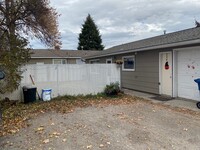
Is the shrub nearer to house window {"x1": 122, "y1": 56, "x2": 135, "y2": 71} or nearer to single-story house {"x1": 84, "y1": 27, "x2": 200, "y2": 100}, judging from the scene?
single-story house {"x1": 84, "y1": 27, "x2": 200, "y2": 100}

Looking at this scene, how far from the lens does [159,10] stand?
1523cm

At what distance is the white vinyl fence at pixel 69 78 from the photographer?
953 cm

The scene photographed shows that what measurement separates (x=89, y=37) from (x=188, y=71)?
118ft

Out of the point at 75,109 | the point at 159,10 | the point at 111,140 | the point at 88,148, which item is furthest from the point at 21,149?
the point at 159,10

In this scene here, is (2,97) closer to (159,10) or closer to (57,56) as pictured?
(159,10)

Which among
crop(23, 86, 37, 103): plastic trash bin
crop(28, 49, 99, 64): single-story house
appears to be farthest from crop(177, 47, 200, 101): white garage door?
crop(28, 49, 99, 64): single-story house

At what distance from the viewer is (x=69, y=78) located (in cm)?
1033

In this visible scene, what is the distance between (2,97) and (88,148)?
633 cm

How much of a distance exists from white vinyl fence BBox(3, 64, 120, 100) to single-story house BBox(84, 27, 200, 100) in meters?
1.79

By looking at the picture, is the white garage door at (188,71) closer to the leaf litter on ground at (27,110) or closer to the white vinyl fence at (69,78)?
the leaf litter on ground at (27,110)

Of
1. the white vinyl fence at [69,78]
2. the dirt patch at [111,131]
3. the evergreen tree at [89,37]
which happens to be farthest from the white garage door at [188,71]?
the evergreen tree at [89,37]

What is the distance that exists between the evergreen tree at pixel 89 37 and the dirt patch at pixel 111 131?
120 feet

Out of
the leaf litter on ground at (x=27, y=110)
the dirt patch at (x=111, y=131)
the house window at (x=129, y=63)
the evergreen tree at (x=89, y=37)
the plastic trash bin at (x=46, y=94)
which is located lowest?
the dirt patch at (x=111, y=131)

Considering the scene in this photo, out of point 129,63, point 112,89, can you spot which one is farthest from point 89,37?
point 112,89
